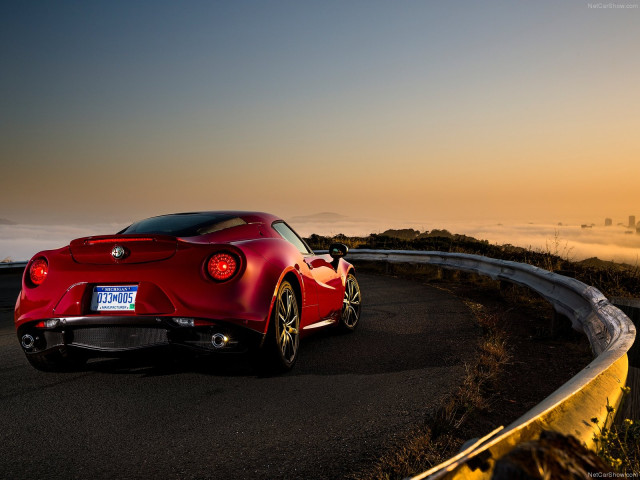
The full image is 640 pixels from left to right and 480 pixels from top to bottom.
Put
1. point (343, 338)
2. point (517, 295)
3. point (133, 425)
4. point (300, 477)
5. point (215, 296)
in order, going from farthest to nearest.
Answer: point (517, 295)
point (343, 338)
point (215, 296)
point (133, 425)
point (300, 477)

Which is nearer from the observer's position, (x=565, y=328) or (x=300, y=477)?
(x=300, y=477)

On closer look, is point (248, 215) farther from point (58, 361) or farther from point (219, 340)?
point (58, 361)

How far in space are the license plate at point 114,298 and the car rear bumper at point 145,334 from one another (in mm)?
84

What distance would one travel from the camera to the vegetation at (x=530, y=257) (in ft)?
35.9

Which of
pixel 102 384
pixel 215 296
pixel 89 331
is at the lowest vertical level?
pixel 102 384

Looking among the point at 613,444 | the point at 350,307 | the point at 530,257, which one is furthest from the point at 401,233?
the point at 613,444

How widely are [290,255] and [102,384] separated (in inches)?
78.9

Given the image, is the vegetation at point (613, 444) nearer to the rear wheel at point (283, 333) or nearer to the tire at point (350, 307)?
the rear wheel at point (283, 333)

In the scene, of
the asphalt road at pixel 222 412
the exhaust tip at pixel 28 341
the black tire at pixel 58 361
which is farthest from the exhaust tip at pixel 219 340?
the exhaust tip at pixel 28 341

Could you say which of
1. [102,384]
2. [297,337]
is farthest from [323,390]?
[102,384]

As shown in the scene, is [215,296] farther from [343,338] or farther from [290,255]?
[343,338]

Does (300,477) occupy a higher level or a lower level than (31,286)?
lower

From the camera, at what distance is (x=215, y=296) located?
193 inches

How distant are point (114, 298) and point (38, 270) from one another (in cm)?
87
